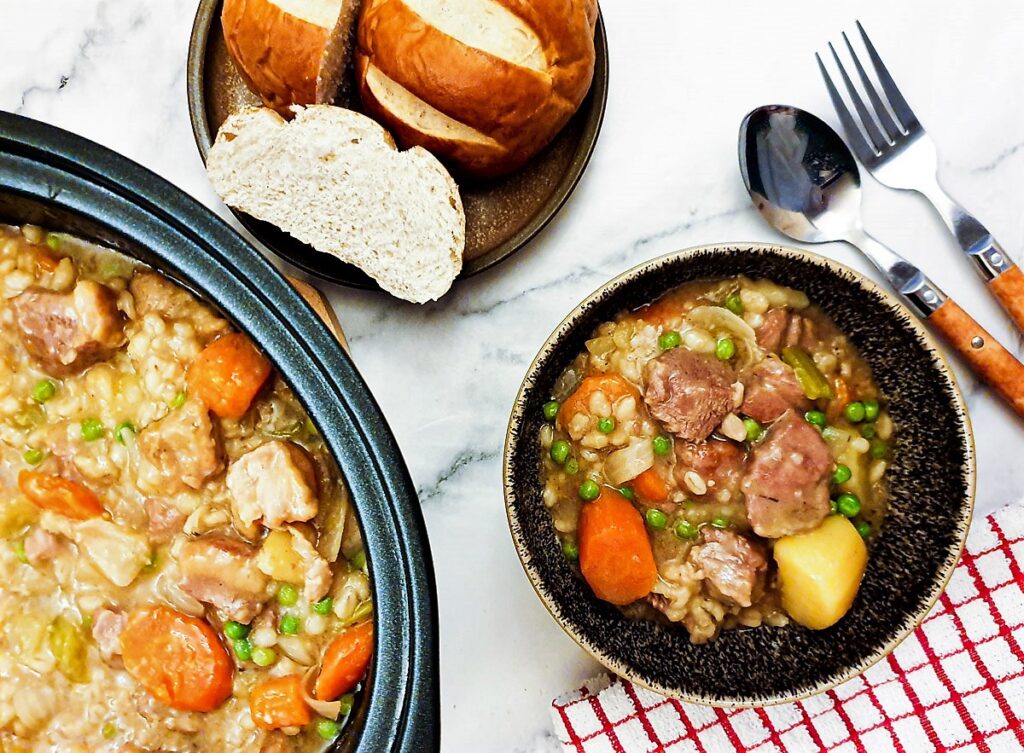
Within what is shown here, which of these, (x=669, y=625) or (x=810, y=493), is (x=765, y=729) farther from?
(x=810, y=493)

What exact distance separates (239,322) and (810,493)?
1.39 metres

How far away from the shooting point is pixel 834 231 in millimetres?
2682

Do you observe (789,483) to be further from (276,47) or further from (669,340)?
(276,47)

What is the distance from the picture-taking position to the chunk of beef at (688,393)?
2.33 meters

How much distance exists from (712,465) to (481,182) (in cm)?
97

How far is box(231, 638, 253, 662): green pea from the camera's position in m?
2.25

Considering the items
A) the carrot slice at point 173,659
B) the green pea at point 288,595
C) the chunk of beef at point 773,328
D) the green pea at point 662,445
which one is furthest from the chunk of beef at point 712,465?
the carrot slice at point 173,659

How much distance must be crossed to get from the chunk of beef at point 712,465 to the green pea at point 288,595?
3.18 feet

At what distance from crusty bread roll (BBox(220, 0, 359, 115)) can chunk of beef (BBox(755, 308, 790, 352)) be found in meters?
1.24

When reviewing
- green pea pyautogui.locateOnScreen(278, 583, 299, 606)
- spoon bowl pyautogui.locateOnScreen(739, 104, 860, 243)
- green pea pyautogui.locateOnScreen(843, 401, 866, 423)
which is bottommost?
green pea pyautogui.locateOnScreen(278, 583, 299, 606)

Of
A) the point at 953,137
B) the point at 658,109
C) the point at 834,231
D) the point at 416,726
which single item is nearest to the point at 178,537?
the point at 416,726

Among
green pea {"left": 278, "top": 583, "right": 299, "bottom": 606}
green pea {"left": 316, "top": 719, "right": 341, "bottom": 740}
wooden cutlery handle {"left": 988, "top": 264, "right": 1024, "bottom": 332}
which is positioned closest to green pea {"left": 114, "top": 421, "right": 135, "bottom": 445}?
green pea {"left": 278, "top": 583, "right": 299, "bottom": 606}

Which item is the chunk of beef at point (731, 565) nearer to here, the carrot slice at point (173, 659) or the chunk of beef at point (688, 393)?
the chunk of beef at point (688, 393)

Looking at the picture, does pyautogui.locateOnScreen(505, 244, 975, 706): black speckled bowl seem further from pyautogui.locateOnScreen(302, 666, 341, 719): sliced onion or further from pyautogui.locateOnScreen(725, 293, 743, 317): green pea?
pyautogui.locateOnScreen(302, 666, 341, 719): sliced onion
